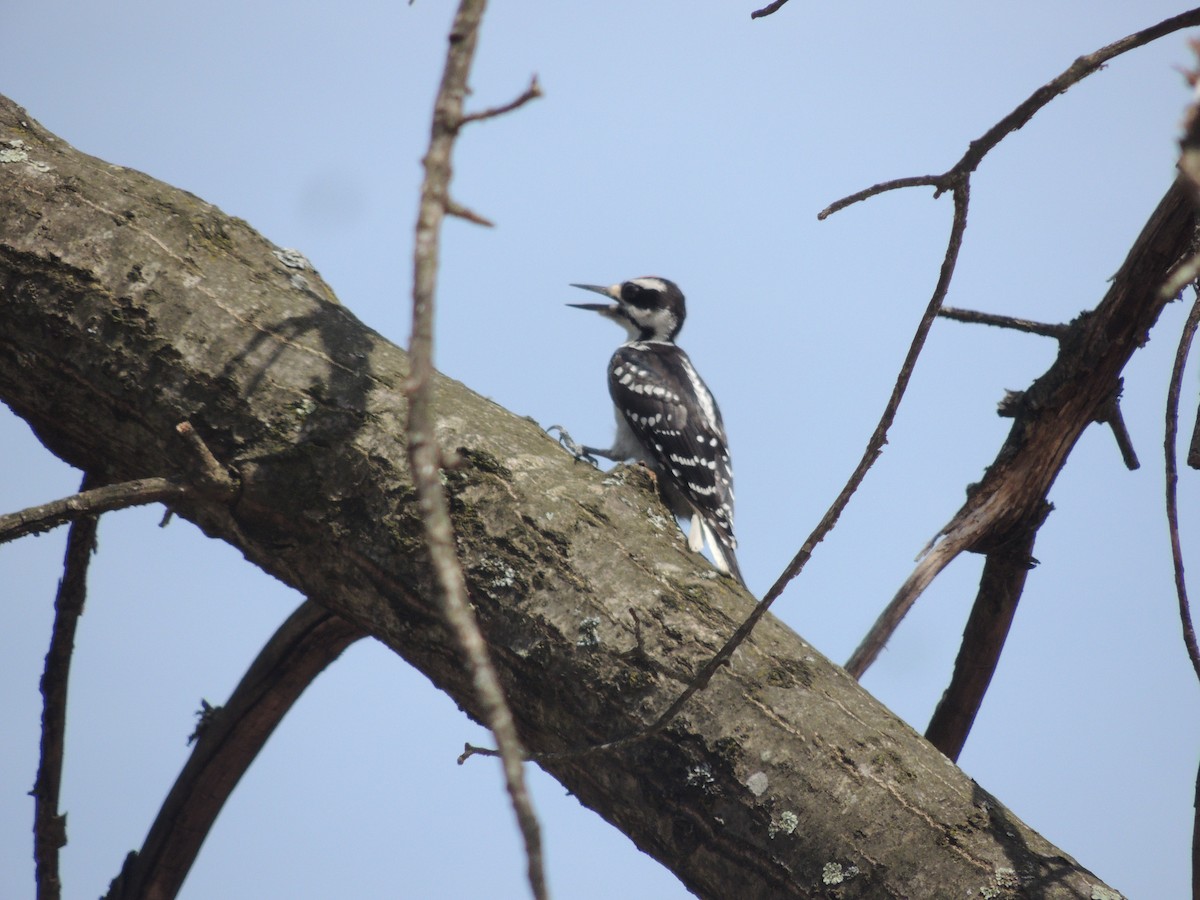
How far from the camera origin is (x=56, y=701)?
2.89 meters

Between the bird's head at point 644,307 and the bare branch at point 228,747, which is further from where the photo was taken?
the bird's head at point 644,307

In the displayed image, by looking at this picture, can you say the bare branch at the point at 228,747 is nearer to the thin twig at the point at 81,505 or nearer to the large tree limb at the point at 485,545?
the large tree limb at the point at 485,545

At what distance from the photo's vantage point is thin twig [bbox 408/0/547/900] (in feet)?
3.05

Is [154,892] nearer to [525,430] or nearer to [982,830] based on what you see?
[525,430]

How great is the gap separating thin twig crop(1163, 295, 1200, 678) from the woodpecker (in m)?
2.81

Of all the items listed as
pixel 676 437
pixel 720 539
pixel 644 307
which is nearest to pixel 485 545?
pixel 720 539

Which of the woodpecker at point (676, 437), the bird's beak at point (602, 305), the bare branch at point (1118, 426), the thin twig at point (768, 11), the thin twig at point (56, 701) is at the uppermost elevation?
the bird's beak at point (602, 305)

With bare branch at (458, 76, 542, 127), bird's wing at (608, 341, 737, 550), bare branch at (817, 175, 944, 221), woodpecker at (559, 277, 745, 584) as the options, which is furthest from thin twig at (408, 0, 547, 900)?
bird's wing at (608, 341, 737, 550)

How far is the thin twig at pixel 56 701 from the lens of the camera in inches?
112

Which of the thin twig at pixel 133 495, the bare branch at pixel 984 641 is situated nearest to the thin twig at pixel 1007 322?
the bare branch at pixel 984 641

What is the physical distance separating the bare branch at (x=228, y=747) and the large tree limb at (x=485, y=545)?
0.61 metres

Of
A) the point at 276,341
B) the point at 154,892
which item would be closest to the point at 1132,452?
the point at 276,341

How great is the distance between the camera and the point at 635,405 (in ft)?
20.4

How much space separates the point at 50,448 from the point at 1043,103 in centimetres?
249
